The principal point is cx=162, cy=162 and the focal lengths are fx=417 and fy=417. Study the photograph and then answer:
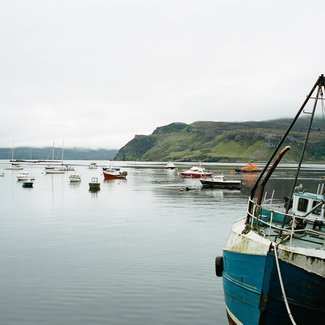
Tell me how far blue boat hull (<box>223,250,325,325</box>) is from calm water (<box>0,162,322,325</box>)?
4.93 m

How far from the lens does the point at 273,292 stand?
51.0ft

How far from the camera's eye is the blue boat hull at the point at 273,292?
15.0m

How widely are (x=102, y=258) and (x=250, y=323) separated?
1871 cm

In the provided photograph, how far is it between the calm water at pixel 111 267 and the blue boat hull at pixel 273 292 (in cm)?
493

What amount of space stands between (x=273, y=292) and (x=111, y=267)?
17.4m

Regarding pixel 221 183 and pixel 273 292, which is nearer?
pixel 273 292

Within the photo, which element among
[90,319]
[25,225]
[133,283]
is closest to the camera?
[90,319]

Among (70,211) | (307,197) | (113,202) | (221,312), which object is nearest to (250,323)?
(221,312)

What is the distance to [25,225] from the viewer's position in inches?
2003

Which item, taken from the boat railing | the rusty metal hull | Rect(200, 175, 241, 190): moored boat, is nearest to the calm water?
the rusty metal hull

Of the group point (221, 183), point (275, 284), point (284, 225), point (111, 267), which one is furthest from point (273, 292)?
point (221, 183)

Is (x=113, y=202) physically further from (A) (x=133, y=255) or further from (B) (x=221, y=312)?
(B) (x=221, y=312)

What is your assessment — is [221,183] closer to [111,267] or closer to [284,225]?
[111,267]

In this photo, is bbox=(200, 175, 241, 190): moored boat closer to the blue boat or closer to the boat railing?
the boat railing
